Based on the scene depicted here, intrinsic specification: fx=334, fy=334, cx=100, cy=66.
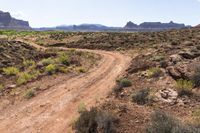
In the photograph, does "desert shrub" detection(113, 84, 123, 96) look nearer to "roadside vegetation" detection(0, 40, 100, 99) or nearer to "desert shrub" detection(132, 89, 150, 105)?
"desert shrub" detection(132, 89, 150, 105)

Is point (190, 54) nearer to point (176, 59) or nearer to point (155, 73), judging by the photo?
point (176, 59)

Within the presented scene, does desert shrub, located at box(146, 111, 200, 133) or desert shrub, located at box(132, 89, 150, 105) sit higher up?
desert shrub, located at box(146, 111, 200, 133)

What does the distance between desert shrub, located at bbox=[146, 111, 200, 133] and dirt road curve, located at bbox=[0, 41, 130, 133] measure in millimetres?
4418

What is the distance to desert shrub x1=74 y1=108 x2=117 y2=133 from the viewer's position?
1235cm

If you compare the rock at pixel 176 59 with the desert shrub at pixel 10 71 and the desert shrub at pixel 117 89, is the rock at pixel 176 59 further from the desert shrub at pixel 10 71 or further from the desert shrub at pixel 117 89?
the desert shrub at pixel 10 71

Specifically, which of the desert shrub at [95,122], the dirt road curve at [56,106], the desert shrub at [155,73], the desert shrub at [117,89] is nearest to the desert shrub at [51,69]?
the dirt road curve at [56,106]

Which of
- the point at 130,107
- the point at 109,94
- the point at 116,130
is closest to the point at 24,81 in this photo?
the point at 109,94

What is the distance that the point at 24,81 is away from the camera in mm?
23734

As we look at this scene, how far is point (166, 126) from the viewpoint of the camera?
10.4 metres

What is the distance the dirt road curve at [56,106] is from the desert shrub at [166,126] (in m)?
4.42

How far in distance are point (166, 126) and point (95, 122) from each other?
3294 mm

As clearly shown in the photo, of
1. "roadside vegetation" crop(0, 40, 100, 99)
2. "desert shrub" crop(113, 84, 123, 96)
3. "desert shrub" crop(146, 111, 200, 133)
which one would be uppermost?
"desert shrub" crop(146, 111, 200, 133)

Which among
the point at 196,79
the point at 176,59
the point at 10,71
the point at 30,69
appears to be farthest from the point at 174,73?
the point at 10,71

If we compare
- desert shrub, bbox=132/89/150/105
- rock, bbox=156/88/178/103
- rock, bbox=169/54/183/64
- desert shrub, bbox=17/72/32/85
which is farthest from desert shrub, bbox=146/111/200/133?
desert shrub, bbox=17/72/32/85
